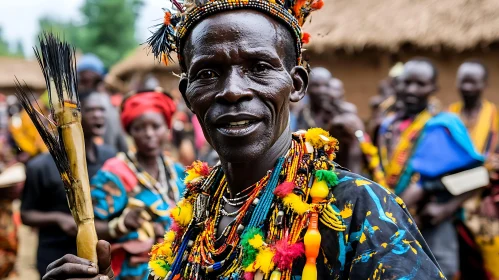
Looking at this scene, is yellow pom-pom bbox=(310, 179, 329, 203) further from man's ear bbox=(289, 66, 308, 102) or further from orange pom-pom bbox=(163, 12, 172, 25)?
orange pom-pom bbox=(163, 12, 172, 25)

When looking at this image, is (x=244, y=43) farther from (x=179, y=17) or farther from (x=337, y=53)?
(x=337, y=53)

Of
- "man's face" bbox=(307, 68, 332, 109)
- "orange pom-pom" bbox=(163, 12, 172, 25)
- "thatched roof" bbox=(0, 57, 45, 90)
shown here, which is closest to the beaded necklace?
"orange pom-pom" bbox=(163, 12, 172, 25)

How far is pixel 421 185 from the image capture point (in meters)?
5.35

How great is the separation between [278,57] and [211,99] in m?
0.25

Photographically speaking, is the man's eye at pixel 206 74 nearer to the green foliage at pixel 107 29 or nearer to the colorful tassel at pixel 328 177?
the colorful tassel at pixel 328 177

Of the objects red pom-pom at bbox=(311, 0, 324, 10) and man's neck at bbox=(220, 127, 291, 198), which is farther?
red pom-pom at bbox=(311, 0, 324, 10)

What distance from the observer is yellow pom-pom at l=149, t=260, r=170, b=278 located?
2347mm

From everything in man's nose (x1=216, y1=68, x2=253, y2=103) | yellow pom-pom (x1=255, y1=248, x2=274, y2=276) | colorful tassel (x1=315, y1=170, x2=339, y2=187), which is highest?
man's nose (x1=216, y1=68, x2=253, y2=103)

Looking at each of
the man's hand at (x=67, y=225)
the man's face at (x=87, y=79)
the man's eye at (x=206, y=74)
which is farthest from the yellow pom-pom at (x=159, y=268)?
the man's face at (x=87, y=79)

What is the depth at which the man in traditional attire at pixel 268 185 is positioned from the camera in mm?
1806

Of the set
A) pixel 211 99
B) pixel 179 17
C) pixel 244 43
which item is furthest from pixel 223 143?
pixel 179 17

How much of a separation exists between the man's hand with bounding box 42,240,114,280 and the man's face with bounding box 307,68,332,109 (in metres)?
5.11

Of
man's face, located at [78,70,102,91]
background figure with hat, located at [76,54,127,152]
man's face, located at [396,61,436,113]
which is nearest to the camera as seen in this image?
man's face, located at [396,61,436,113]

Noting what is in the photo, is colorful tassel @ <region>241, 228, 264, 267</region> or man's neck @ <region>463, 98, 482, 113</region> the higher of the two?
man's neck @ <region>463, 98, 482, 113</region>
